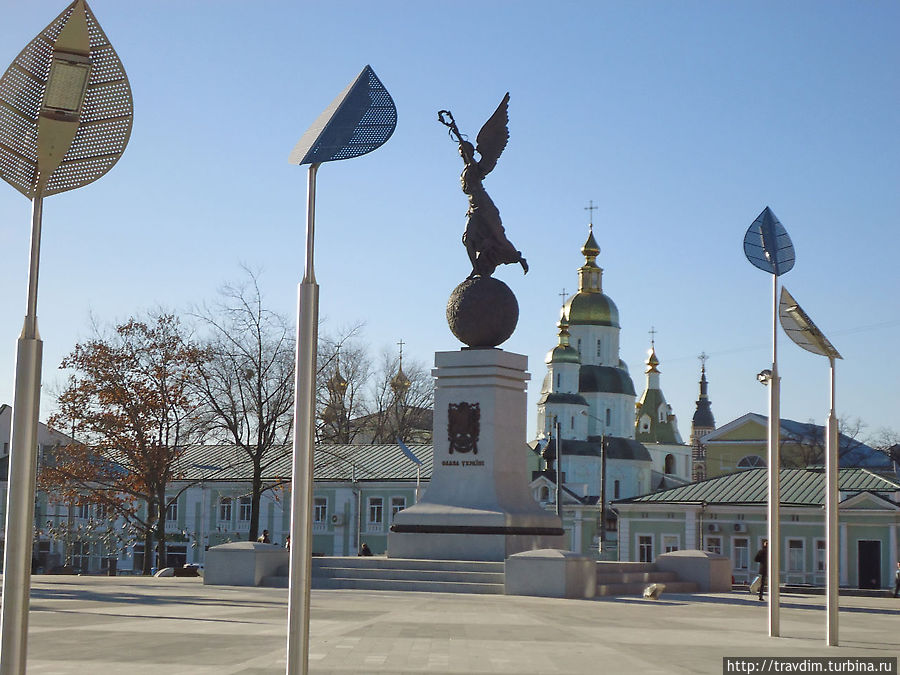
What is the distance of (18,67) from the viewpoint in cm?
732

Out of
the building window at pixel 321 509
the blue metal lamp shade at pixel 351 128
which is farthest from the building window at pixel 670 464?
the blue metal lamp shade at pixel 351 128

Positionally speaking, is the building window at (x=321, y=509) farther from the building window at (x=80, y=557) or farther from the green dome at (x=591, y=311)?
the green dome at (x=591, y=311)

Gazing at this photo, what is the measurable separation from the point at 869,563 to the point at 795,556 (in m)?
3.35

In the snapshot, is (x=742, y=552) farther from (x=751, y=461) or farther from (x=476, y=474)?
(x=751, y=461)

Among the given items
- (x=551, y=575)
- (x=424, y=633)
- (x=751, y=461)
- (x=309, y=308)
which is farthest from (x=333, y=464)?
(x=309, y=308)

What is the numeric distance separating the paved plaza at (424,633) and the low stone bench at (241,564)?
1.93m

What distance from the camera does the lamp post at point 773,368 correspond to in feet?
46.3

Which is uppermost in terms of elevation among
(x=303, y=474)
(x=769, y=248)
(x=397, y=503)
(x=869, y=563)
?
(x=769, y=248)

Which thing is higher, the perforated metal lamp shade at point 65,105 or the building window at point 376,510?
the perforated metal lamp shade at point 65,105

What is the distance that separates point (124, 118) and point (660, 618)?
12243mm

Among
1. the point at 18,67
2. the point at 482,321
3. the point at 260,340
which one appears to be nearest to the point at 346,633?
the point at 18,67

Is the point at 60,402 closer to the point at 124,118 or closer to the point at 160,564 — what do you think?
the point at 160,564

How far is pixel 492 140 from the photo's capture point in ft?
90.7

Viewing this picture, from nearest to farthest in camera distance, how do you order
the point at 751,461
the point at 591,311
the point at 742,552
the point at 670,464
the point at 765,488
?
the point at 765,488
the point at 742,552
the point at 751,461
the point at 591,311
the point at 670,464
